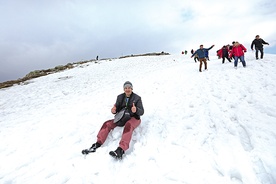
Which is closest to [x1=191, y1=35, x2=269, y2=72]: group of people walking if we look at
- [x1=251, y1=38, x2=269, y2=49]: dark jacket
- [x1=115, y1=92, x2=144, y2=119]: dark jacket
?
[x1=251, y1=38, x2=269, y2=49]: dark jacket

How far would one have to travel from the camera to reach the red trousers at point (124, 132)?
17.1ft

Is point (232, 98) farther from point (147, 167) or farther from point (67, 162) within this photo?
point (67, 162)

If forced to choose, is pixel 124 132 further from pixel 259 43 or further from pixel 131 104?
pixel 259 43

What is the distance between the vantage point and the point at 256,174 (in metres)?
3.81

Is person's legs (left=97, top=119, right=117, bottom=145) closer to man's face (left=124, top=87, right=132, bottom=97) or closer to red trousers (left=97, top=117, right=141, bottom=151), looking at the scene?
red trousers (left=97, top=117, right=141, bottom=151)

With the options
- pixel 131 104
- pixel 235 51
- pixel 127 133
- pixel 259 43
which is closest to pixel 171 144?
pixel 127 133

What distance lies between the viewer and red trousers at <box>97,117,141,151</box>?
522cm

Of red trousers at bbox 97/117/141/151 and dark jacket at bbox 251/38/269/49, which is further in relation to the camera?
dark jacket at bbox 251/38/269/49

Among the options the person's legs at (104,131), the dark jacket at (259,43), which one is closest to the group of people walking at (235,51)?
the dark jacket at (259,43)

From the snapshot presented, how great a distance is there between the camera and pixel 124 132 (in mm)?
5547

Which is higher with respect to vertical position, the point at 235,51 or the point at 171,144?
the point at 235,51

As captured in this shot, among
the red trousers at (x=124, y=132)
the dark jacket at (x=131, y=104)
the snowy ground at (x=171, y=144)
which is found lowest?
the snowy ground at (x=171, y=144)

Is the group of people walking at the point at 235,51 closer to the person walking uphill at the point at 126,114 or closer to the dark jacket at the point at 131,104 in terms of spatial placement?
the dark jacket at the point at 131,104

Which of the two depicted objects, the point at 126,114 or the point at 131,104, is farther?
the point at 131,104
